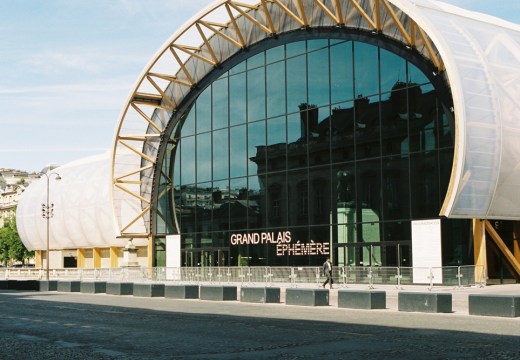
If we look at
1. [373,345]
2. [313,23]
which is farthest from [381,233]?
[373,345]

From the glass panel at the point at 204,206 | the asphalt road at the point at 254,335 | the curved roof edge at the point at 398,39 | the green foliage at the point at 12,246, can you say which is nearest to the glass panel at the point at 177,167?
the curved roof edge at the point at 398,39

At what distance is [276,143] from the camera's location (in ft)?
158

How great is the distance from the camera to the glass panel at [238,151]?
50.6 meters

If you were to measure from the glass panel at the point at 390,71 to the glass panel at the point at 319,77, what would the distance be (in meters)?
4.06

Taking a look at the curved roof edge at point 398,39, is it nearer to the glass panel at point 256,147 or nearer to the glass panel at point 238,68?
the glass panel at point 238,68

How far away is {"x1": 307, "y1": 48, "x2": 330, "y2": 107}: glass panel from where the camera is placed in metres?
44.9

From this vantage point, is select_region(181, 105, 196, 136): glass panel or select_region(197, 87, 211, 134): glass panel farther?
select_region(181, 105, 196, 136): glass panel

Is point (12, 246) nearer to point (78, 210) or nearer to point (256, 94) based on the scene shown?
point (78, 210)

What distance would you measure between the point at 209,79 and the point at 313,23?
418 inches

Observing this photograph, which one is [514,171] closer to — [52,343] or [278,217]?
[278,217]

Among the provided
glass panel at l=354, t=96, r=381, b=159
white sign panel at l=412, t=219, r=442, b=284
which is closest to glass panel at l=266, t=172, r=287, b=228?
glass panel at l=354, t=96, r=381, b=159

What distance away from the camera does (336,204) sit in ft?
144

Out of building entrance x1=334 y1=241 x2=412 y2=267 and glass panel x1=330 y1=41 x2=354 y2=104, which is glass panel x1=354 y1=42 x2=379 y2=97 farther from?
Answer: building entrance x1=334 y1=241 x2=412 y2=267

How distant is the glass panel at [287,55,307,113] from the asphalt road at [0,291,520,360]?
22998 mm
